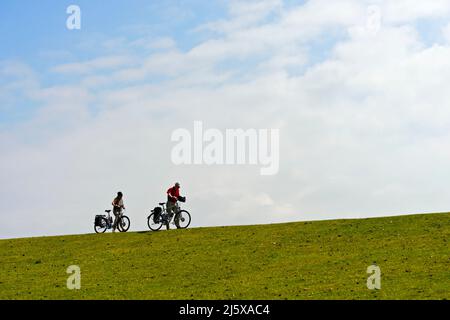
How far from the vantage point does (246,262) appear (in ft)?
109

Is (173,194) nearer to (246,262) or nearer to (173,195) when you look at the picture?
(173,195)

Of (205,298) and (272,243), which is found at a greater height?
(272,243)

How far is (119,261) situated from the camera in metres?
35.5

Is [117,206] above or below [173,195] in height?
below

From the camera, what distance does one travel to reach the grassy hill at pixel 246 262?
1089 inches

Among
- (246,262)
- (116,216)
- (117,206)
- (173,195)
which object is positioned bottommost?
(246,262)

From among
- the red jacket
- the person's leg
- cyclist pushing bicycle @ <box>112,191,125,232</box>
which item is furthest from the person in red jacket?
the person's leg

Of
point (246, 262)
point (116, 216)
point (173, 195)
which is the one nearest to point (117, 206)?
point (116, 216)

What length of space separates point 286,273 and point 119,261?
9.12 meters

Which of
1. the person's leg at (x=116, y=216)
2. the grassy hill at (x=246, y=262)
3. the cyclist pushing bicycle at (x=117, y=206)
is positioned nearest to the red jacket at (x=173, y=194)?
the grassy hill at (x=246, y=262)

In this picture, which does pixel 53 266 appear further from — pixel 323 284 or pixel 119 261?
pixel 323 284

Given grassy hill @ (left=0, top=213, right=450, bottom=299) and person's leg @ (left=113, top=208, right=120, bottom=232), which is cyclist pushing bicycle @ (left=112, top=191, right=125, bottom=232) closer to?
person's leg @ (left=113, top=208, right=120, bottom=232)
